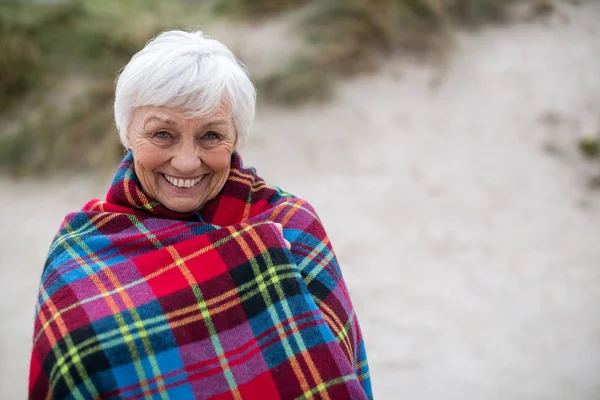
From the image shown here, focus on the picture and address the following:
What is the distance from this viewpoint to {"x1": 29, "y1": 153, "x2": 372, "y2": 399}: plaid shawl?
62.4 inches

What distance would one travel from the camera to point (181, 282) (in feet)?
5.51

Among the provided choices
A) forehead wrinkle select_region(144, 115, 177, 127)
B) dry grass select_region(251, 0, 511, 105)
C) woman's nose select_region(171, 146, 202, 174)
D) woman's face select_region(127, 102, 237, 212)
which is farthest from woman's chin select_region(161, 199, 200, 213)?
dry grass select_region(251, 0, 511, 105)

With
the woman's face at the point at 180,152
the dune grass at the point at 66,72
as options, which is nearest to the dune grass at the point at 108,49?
the dune grass at the point at 66,72

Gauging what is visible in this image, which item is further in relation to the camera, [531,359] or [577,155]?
[577,155]

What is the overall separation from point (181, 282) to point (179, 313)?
9 cm

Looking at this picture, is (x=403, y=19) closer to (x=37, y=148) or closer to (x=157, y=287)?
(x=37, y=148)

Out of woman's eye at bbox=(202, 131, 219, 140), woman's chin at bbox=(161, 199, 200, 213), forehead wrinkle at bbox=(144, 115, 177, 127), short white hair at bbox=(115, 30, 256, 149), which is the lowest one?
woman's chin at bbox=(161, 199, 200, 213)

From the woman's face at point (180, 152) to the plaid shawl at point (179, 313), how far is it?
0.06 meters

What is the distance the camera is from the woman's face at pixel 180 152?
66.8 inches

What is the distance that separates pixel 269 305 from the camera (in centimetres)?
170

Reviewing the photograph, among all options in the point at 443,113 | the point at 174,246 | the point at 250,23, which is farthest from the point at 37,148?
the point at 174,246

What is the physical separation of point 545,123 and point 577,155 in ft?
1.40

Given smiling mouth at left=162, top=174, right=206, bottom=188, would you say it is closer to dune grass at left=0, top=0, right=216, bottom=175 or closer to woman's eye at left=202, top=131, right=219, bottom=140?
woman's eye at left=202, top=131, right=219, bottom=140

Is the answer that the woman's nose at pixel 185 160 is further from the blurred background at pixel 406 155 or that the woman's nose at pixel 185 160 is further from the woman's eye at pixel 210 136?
the blurred background at pixel 406 155
